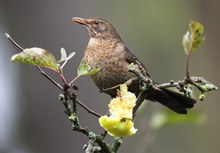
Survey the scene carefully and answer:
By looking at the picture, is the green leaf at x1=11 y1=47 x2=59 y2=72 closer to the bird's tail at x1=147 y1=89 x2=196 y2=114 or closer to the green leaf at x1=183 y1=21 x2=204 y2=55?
the green leaf at x1=183 y1=21 x2=204 y2=55

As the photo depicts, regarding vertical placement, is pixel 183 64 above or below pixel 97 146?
above

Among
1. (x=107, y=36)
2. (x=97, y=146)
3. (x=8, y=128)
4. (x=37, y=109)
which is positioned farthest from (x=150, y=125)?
(x=8, y=128)

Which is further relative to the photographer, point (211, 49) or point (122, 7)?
point (122, 7)

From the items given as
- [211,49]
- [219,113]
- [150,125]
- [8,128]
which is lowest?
[8,128]

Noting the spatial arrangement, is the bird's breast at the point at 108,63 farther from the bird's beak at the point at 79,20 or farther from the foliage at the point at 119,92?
the foliage at the point at 119,92

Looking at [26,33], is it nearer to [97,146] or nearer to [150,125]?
[150,125]

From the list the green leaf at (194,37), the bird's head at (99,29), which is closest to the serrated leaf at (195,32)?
the green leaf at (194,37)

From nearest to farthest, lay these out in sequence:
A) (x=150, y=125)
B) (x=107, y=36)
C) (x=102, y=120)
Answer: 1. (x=102, y=120)
2. (x=150, y=125)
3. (x=107, y=36)
